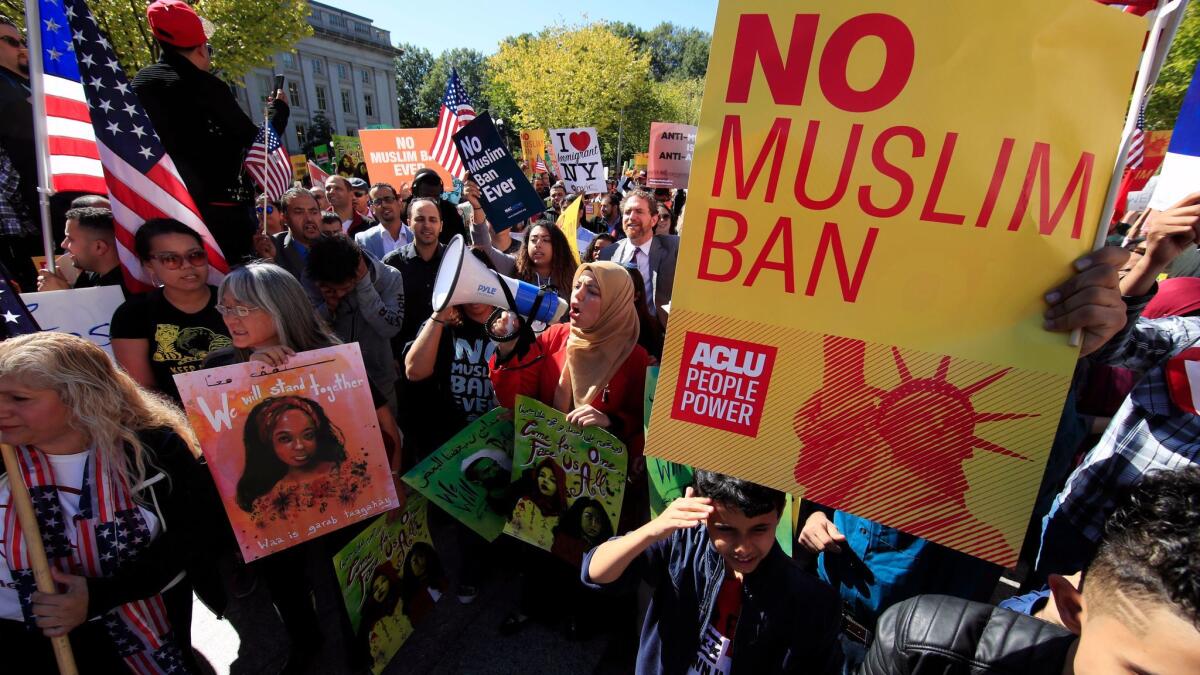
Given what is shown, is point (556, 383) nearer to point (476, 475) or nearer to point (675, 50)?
point (476, 475)

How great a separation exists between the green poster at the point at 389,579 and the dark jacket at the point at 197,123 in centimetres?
268

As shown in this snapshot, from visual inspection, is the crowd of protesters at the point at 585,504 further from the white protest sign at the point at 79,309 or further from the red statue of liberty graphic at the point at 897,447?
the white protest sign at the point at 79,309

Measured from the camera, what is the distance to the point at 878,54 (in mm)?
1111

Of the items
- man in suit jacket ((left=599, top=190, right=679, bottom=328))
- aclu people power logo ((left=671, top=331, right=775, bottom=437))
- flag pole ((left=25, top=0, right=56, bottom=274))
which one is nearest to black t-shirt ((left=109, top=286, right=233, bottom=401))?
flag pole ((left=25, top=0, right=56, bottom=274))

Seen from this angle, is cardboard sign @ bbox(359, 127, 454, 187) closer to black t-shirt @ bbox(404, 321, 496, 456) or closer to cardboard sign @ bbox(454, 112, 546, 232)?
cardboard sign @ bbox(454, 112, 546, 232)

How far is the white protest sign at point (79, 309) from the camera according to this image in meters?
2.54

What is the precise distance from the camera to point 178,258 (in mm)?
2490

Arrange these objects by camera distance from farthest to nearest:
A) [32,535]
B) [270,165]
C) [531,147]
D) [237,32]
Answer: [237,32] → [531,147] → [270,165] → [32,535]

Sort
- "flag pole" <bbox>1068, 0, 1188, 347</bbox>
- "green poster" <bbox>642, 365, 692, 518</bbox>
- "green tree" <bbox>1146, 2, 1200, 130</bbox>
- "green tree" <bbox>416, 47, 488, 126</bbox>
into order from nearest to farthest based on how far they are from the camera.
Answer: "flag pole" <bbox>1068, 0, 1188, 347</bbox>
"green poster" <bbox>642, 365, 692, 518</bbox>
"green tree" <bbox>1146, 2, 1200, 130</bbox>
"green tree" <bbox>416, 47, 488, 126</bbox>

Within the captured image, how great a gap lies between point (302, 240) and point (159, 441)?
3.28 m

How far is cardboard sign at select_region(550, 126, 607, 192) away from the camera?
860cm

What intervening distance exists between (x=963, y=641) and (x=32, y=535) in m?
2.48

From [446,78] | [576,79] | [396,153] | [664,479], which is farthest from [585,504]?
[446,78]

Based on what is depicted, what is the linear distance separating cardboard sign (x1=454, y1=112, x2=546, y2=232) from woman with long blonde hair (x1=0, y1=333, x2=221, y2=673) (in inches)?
131
